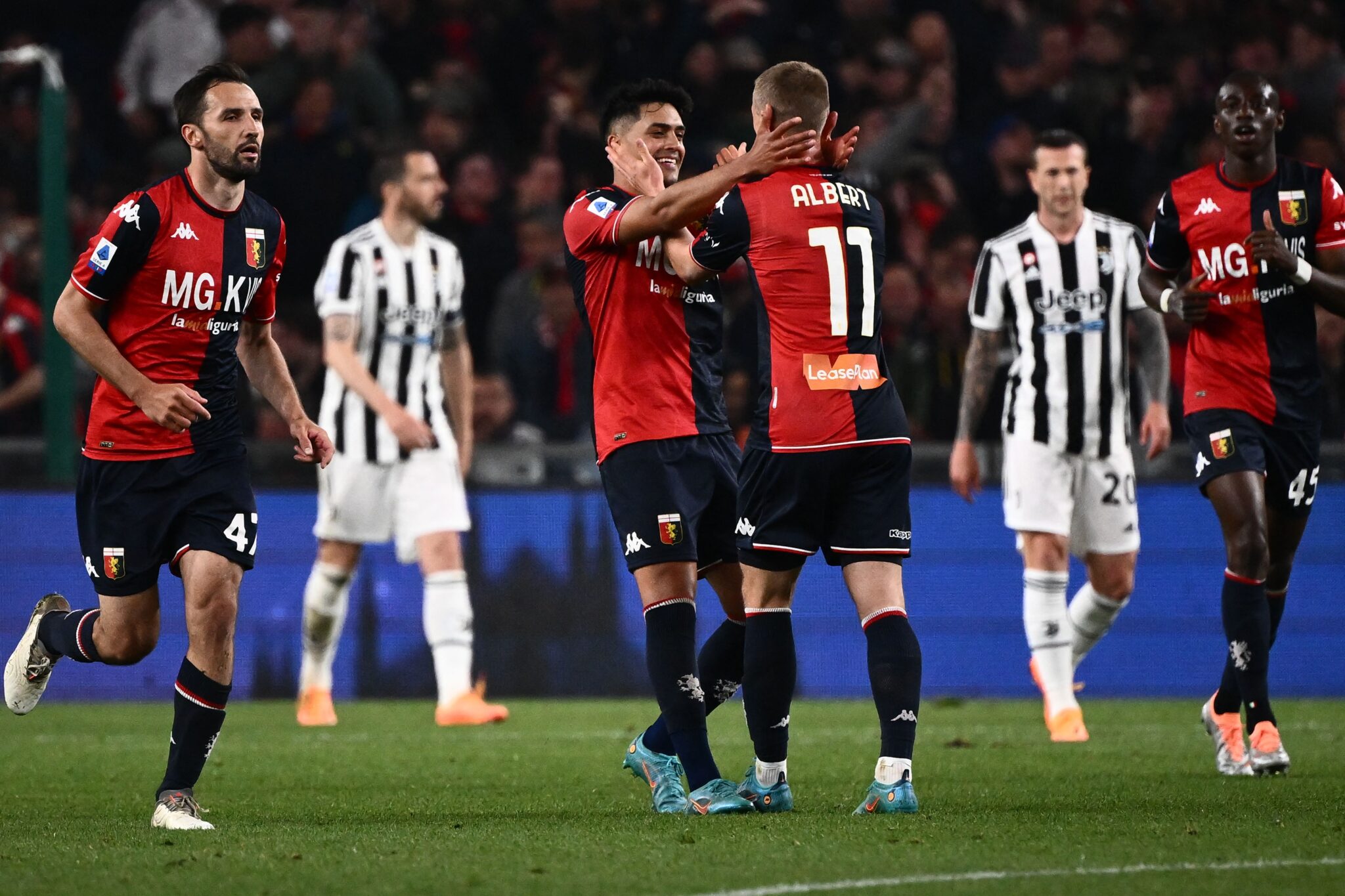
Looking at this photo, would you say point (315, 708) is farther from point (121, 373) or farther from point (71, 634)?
point (121, 373)

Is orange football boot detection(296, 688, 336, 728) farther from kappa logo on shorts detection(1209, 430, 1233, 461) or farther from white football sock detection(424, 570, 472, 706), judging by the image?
kappa logo on shorts detection(1209, 430, 1233, 461)

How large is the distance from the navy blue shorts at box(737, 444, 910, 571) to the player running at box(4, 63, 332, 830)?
4.51 feet

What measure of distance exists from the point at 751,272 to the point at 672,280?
313mm

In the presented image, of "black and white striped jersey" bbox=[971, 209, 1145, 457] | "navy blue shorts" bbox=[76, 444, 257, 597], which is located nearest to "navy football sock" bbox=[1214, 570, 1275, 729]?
"black and white striped jersey" bbox=[971, 209, 1145, 457]

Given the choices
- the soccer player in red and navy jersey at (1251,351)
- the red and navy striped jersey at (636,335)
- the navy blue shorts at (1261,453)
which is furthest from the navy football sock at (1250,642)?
the red and navy striped jersey at (636,335)

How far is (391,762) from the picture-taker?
712 cm

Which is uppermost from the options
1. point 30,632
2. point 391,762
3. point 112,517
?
point 112,517

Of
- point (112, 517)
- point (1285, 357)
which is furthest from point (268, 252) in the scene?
point (1285, 357)

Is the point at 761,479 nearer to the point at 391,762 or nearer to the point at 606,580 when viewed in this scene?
the point at 391,762

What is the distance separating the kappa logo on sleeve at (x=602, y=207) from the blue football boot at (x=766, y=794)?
171 cm

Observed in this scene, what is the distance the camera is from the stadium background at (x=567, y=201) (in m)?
10.0

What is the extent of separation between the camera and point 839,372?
16.9 ft

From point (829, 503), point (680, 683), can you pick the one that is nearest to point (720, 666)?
point (680, 683)

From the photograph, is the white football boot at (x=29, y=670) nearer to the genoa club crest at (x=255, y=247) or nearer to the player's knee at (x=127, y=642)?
the player's knee at (x=127, y=642)
